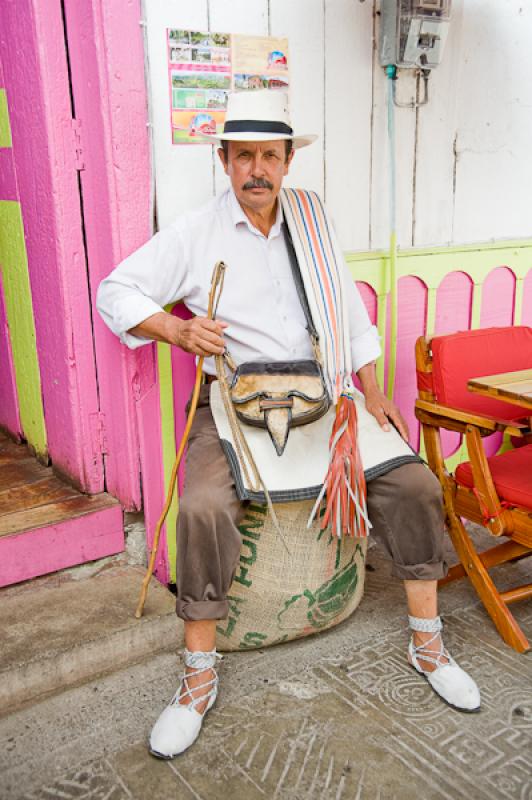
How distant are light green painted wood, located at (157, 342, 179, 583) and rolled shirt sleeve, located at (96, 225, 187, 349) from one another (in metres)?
0.18

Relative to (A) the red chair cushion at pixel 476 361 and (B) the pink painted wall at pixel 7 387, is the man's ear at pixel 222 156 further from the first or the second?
(B) the pink painted wall at pixel 7 387

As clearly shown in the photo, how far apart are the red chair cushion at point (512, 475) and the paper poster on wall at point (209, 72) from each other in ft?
4.95

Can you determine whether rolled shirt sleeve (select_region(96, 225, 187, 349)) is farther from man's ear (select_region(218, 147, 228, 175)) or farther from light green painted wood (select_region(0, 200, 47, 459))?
light green painted wood (select_region(0, 200, 47, 459))

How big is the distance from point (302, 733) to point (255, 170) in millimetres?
1753

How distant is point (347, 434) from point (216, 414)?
437mm

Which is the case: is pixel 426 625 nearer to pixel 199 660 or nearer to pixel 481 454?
pixel 481 454

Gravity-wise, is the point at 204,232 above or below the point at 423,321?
above

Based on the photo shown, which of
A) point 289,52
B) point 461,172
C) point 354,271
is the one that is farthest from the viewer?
point 461,172

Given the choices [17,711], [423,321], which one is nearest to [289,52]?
[423,321]

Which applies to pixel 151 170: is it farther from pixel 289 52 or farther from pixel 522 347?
pixel 522 347

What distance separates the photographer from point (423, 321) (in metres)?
3.47

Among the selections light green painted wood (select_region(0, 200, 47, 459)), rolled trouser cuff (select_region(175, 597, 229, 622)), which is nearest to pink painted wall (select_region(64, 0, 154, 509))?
light green painted wood (select_region(0, 200, 47, 459))

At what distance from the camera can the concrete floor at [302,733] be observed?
196cm

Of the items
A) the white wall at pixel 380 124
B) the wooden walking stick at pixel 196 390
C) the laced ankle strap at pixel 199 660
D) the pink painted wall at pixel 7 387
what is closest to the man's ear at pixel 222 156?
the white wall at pixel 380 124
